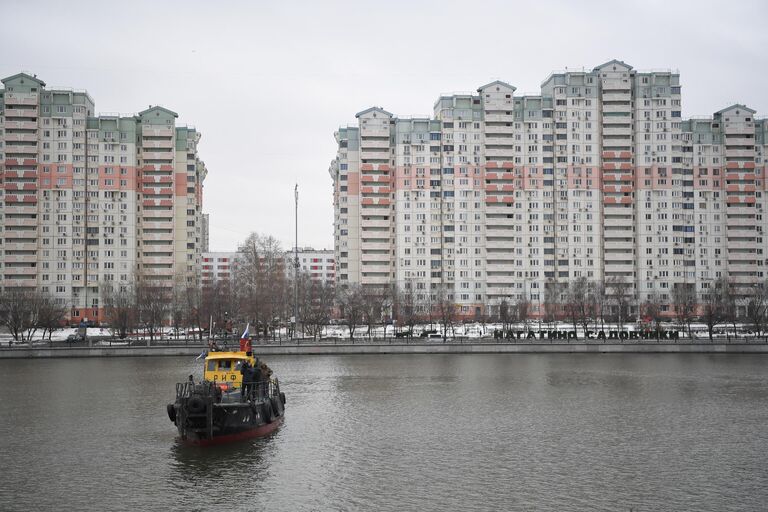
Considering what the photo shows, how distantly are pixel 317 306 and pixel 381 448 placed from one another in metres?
82.2

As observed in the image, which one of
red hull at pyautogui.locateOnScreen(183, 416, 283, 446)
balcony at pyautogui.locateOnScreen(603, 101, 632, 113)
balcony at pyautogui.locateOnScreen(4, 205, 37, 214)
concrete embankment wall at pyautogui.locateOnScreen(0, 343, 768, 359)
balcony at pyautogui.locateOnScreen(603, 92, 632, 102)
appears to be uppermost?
balcony at pyautogui.locateOnScreen(603, 92, 632, 102)

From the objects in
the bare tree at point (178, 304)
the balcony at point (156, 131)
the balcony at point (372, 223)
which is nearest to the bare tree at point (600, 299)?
the balcony at point (372, 223)

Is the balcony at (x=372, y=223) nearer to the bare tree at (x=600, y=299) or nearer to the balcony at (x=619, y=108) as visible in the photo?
the bare tree at (x=600, y=299)

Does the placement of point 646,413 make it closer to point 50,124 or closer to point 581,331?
point 581,331

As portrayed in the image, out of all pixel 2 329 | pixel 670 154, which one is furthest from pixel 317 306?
pixel 670 154

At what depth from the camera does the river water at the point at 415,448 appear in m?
27.3

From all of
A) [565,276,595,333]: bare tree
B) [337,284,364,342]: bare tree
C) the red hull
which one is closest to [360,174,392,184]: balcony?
[337,284,364,342]: bare tree

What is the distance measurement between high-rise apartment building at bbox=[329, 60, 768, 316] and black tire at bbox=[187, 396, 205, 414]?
360ft

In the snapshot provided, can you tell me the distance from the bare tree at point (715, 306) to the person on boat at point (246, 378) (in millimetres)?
68423

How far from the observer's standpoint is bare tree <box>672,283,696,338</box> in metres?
110

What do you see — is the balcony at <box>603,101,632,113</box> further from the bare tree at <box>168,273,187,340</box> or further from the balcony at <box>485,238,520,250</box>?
the bare tree at <box>168,273,187,340</box>

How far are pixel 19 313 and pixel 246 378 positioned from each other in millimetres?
79250

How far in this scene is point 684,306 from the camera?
372ft

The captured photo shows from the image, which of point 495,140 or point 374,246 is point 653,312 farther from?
point 374,246
